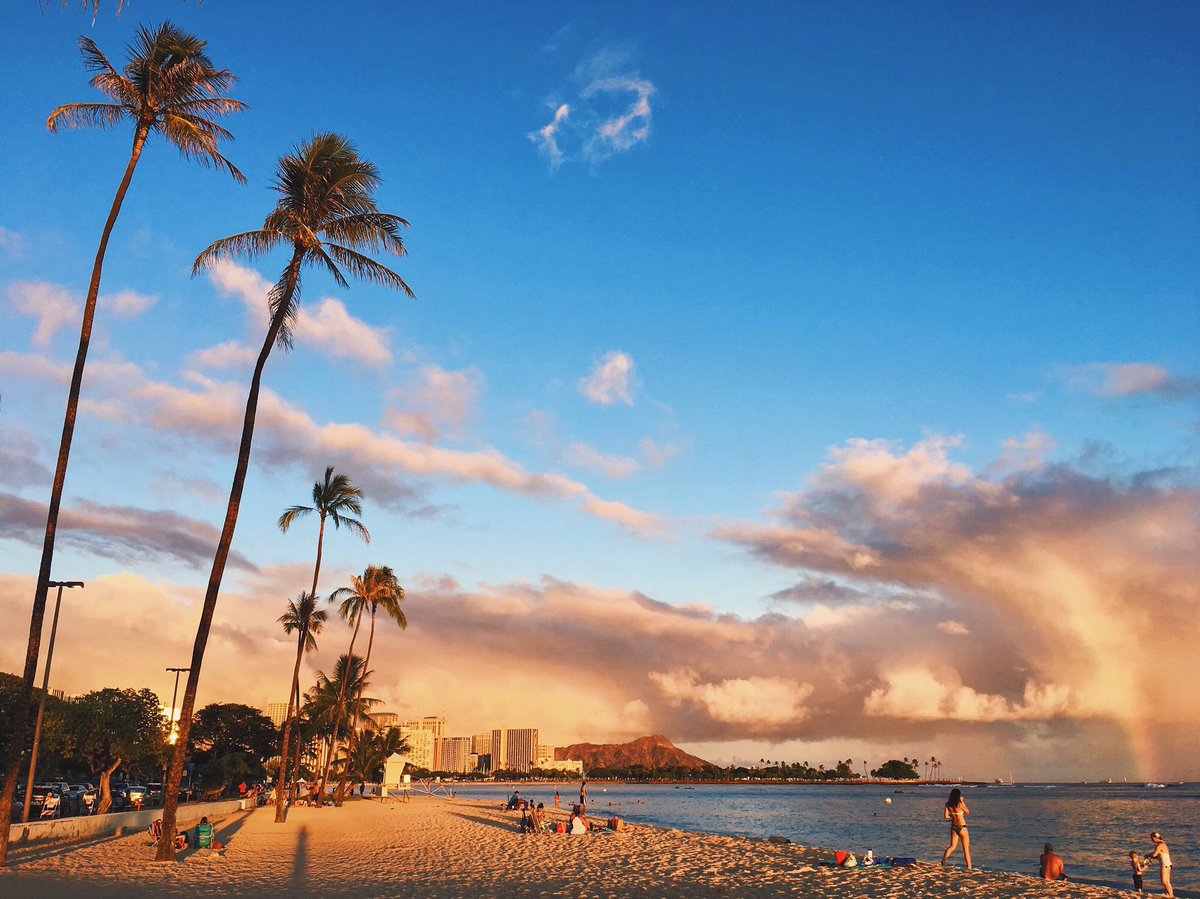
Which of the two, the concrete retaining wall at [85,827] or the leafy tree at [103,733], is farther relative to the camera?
the leafy tree at [103,733]

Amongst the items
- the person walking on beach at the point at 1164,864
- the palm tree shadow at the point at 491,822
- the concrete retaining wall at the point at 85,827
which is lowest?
the palm tree shadow at the point at 491,822

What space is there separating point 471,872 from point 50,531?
486 inches

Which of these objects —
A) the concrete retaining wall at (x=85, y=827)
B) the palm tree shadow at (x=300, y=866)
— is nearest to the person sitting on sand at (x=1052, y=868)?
the palm tree shadow at (x=300, y=866)

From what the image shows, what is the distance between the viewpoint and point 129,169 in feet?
62.3

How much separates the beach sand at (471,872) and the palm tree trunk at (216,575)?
1.13m

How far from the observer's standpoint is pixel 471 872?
19562mm

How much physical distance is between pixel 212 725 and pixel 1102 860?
81469 mm

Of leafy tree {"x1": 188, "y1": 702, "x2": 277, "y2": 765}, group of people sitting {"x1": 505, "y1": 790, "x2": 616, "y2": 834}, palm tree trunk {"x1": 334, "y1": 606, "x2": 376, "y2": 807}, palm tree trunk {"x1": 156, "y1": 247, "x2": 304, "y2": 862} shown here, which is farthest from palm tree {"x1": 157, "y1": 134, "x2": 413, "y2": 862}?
leafy tree {"x1": 188, "y1": 702, "x2": 277, "y2": 765}

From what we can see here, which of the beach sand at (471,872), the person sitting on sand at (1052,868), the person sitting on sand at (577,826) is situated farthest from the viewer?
the person sitting on sand at (577,826)

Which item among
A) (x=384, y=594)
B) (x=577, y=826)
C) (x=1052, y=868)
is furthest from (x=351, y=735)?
(x=1052, y=868)

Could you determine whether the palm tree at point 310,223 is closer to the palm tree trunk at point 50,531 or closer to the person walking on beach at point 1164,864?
the palm tree trunk at point 50,531

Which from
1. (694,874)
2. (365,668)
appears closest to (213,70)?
(694,874)

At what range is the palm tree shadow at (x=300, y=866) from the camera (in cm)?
1595

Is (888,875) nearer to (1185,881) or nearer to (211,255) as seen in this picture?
(1185,881)
